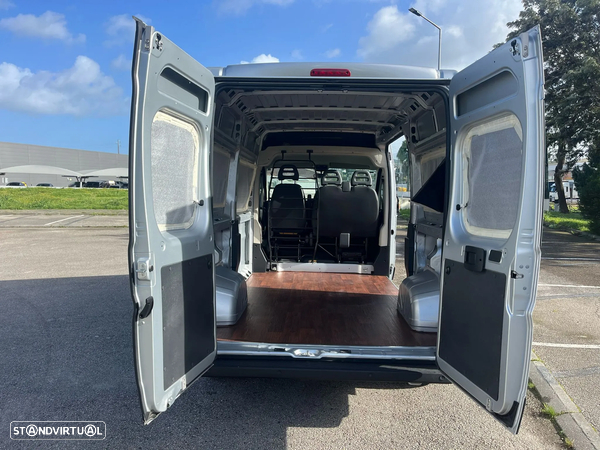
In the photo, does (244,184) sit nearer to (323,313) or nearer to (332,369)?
(323,313)

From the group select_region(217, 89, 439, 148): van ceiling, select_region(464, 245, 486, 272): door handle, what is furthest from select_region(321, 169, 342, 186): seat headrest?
select_region(464, 245, 486, 272): door handle

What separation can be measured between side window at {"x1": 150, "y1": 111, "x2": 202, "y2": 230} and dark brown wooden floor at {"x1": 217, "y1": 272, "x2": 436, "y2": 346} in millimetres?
1192

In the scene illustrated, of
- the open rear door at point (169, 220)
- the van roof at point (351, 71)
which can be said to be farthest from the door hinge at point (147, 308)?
the van roof at point (351, 71)

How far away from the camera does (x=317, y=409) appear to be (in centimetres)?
340

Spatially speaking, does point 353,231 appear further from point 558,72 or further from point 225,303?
point 558,72

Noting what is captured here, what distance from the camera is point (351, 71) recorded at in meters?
2.88

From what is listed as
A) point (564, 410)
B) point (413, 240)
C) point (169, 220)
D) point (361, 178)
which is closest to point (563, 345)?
point (564, 410)

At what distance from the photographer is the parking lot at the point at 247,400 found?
9.86 ft

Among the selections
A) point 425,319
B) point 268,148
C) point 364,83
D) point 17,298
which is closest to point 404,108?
point 364,83

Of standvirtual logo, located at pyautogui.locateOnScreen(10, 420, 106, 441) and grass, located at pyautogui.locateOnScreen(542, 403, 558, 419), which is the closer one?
standvirtual logo, located at pyautogui.locateOnScreen(10, 420, 106, 441)

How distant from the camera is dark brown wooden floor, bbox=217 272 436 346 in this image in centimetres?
354

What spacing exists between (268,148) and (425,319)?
346 cm

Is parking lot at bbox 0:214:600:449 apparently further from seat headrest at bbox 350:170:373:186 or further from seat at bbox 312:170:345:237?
seat headrest at bbox 350:170:373:186

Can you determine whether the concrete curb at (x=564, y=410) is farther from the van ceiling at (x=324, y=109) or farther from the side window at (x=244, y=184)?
the side window at (x=244, y=184)
